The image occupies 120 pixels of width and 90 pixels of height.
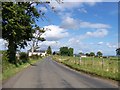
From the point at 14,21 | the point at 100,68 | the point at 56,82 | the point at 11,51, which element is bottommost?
the point at 56,82

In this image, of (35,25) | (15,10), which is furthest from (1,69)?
(35,25)

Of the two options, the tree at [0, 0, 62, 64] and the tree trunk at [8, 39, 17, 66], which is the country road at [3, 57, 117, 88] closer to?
the tree at [0, 0, 62, 64]

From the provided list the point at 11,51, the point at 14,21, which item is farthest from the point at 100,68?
the point at 11,51

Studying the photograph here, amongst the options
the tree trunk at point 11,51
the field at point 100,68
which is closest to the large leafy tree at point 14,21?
the tree trunk at point 11,51

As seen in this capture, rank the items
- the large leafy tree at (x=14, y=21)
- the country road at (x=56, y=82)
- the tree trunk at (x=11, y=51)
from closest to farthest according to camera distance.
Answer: the country road at (x=56, y=82) → the large leafy tree at (x=14, y=21) → the tree trunk at (x=11, y=51)

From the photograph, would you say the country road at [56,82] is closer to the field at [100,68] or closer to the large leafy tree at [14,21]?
the field at [100,68]

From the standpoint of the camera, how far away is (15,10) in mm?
32594

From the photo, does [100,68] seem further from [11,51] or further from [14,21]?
[11,51]

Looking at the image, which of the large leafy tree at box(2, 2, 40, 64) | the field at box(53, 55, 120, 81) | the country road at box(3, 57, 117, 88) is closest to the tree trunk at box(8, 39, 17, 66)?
the large leafy tree at box(2, 2, 40, 64)

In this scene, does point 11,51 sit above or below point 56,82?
above

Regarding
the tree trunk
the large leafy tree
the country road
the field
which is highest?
the large leafy tree

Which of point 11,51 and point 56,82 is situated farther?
point 11,51

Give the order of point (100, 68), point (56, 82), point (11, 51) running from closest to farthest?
point (56, 82) → point (100, 68) → point (11, 51)

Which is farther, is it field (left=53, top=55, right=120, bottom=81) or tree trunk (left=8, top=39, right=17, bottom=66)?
tree trunk (left=8, top=39, right=17, bottom=66)
